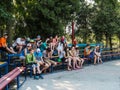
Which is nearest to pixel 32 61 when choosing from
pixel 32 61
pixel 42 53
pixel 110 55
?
pixel 32 61

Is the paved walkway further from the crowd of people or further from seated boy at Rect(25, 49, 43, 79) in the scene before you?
the crowd of people

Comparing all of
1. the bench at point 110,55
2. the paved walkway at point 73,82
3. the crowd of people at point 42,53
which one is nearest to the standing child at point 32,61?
the crowd of people at point 42,53

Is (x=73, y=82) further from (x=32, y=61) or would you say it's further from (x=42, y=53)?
(x=42, y=53)

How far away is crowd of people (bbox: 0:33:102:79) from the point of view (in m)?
13.5

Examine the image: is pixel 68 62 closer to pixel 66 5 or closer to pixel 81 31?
pixel 66 5

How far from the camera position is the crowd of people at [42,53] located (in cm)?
1348

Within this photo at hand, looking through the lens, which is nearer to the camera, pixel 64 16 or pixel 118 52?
pixel 64 16

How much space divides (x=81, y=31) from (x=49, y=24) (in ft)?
28.1

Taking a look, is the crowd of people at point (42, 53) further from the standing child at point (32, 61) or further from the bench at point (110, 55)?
the bench at point (110, 55)

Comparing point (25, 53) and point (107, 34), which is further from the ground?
point (107, 34)

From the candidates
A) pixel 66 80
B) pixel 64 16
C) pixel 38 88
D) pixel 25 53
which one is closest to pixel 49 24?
pixel 64 16

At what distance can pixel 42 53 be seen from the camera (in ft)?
49.3

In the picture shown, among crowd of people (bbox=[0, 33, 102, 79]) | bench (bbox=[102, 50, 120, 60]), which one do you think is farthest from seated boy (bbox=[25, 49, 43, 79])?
bench (bbox=[102, 50, 120, 60])

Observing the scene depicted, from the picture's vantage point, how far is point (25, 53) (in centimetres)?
1391
